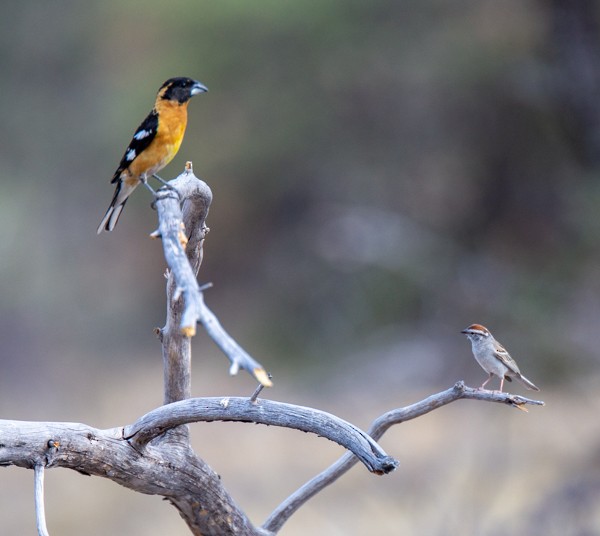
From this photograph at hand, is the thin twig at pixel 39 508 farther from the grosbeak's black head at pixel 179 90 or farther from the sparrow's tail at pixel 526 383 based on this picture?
the grosbeak's black head at pixel 179 90

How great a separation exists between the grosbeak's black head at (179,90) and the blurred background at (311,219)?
18.6 ft

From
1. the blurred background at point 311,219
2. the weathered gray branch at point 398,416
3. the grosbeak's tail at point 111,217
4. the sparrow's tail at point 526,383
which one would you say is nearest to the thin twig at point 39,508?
the weathered gray branch at point 398,416

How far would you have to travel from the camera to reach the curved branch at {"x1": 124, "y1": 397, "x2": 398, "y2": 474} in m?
3.02

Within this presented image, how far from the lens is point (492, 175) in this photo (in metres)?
14.1

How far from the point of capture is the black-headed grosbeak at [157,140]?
4746mm

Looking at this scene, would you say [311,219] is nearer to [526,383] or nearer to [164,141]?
[164,141]

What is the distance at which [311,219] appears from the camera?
14.5 meters

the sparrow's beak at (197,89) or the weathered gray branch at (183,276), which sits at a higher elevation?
the sparrow's beak at (197,89)

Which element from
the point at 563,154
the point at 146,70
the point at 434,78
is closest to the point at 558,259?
the point at 563,154

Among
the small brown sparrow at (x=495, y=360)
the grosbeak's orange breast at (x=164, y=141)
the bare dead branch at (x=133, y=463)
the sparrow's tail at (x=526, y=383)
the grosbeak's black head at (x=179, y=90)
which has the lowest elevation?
the bare dead branch at (x=133, y=463)

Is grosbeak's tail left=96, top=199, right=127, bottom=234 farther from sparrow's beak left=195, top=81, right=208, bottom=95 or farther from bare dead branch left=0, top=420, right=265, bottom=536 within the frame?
bare dead branch left=0, top=420, right=265, bottom=536

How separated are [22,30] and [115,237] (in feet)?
12.4

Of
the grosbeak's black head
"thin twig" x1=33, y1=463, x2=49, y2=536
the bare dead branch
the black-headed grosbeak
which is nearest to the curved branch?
the bare dead branch

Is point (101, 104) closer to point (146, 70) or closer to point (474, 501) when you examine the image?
point (146, 70)
